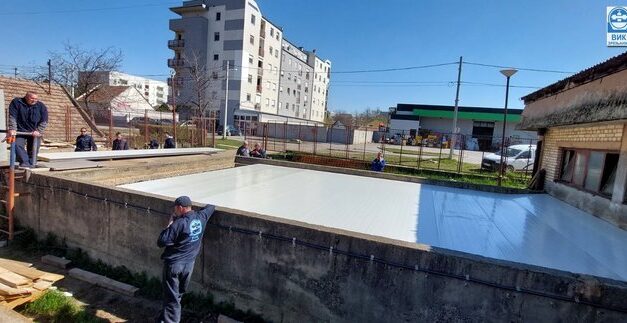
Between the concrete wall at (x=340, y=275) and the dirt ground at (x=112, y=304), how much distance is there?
1.50 feet

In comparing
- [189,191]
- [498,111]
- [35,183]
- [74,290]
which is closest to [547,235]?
[189,191]

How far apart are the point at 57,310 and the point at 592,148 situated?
9.75 meters

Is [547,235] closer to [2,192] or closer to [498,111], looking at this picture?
[2,192]

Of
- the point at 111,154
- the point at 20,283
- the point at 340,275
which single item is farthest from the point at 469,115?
the point at 20,283

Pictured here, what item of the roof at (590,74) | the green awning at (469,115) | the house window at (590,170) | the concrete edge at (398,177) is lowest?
the concrete edge at (398,177)

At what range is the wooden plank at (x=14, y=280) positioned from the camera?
4.24m

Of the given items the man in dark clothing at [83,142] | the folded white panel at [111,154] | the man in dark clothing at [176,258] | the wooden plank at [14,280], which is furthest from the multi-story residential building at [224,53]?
the man in dark clothing at [176,258]

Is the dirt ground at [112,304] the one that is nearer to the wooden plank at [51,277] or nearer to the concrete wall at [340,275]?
the wooden plank at [51,277]

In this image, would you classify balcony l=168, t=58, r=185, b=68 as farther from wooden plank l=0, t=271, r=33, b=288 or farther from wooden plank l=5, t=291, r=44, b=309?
wooden plank l=5, t=291, r=44, b=309

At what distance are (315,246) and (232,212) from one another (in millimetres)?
1212

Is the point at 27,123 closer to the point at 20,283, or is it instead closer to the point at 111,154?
the point at 111,154

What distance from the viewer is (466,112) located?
49.9 m

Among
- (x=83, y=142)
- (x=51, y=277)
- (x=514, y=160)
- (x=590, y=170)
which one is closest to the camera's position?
(x=51, y=277)

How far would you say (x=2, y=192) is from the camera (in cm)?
620
